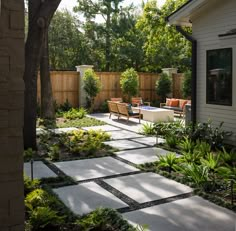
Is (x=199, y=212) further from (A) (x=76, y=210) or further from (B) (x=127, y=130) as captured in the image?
(B) (x=127, y=130)

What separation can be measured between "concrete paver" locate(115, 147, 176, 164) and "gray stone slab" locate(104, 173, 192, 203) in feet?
3.37

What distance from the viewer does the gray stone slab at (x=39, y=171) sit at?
560cm

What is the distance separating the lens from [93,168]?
608 centimetres

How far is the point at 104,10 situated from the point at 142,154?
20569 millimetres

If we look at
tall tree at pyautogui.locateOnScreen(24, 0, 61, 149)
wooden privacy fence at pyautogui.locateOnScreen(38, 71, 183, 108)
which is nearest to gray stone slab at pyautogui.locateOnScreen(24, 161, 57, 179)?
tall tree at pyautogui.locateOnScreen(24, 0, 61, 149)

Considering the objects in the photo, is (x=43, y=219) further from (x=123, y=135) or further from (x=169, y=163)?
(x=123, y=135)

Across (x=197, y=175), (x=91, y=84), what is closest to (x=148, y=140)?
(x=197, y=175)

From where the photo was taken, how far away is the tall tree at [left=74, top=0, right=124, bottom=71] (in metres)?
25.1

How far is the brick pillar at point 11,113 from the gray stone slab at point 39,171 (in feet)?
9.03

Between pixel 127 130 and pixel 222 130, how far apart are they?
11.6ft

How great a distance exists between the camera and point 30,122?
7684mm

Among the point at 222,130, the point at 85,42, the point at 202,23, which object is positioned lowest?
the point at 222,130

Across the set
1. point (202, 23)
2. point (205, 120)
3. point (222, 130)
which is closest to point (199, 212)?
point (222, 130)

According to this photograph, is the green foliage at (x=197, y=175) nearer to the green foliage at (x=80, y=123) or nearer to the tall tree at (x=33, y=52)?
the tall tree at (x=33, y=52)
